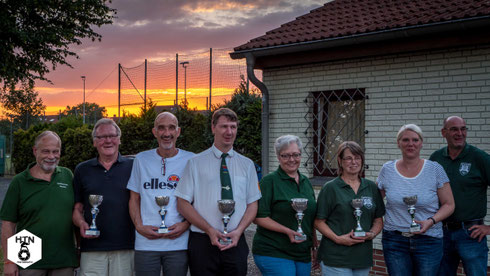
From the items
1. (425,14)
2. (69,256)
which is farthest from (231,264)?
(425,14)

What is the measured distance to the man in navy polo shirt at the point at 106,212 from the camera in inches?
157

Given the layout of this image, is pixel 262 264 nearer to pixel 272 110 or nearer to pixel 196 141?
pixel 272 110

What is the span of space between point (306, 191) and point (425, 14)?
13.6ft

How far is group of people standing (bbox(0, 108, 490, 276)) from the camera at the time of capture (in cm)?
374

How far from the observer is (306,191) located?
388 centimetres

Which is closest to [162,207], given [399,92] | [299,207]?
[299,207]

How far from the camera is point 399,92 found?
22.9 feet

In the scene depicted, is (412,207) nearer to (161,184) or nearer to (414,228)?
(414,228)

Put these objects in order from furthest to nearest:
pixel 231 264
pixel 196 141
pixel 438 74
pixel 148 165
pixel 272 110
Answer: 1. pixel 196 141
2. pixel 272 110
3. pixel 438 74
4. pixel 148 165
5. pixel 231 264

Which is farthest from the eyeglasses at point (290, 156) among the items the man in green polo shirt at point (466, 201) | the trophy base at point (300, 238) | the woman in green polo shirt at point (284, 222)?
the man in green polo shirt at point (466, 201)

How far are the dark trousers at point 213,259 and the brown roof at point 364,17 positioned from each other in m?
4.29

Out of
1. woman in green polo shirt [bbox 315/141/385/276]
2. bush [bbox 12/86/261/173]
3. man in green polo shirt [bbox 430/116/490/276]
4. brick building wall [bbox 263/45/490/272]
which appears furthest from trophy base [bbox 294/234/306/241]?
bush [bbox 12/86/261/173]

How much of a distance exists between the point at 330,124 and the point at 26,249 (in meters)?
5.27

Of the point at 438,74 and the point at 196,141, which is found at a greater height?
the point at 438,74
